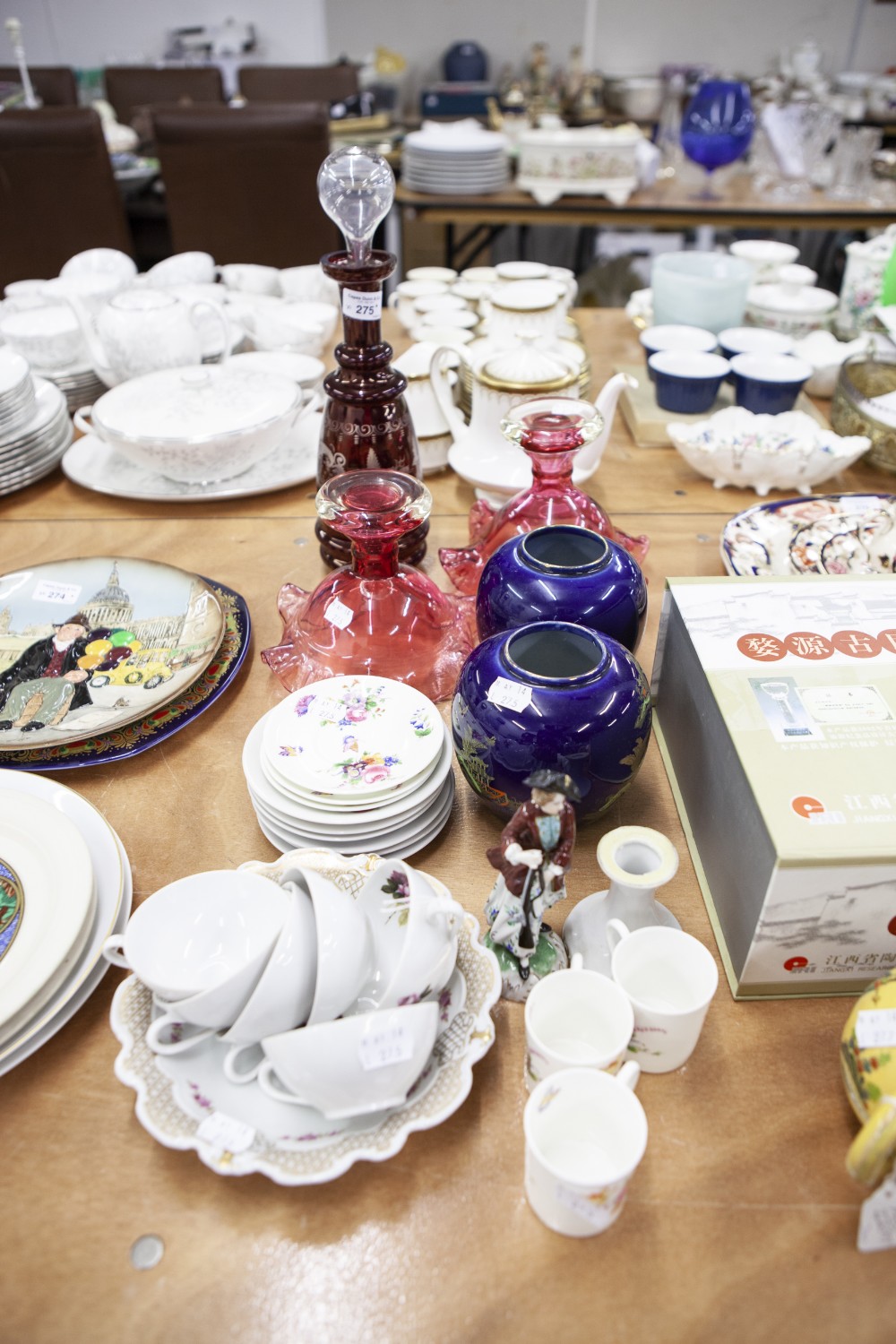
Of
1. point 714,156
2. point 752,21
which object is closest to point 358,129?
point 714,156

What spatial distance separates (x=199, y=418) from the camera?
1.22 metres

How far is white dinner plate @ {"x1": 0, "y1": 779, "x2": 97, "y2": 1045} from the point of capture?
2.04 feet

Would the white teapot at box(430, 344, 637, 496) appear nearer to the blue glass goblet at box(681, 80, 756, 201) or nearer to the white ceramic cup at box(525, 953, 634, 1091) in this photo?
the white ceramic cup at box(525, 953, 634, 1091)

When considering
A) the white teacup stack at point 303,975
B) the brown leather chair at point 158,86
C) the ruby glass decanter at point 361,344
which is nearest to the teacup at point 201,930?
the white teacup stack at point 303,975

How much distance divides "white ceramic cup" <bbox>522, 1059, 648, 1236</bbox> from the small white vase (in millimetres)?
110

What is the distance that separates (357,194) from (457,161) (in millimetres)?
2136

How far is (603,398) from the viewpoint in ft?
3.85

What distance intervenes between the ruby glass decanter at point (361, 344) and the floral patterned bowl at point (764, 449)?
0.46 metres

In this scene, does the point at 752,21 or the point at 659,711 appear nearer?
the point at 659,711

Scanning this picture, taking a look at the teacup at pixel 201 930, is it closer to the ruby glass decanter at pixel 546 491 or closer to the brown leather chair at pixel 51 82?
the ruby glass decanter at pixel 546 491

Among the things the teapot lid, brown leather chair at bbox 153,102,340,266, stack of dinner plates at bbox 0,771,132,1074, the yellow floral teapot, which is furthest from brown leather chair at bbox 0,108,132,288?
the yellow floral teapot

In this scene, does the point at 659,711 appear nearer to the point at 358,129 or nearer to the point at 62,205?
the point at 62,205

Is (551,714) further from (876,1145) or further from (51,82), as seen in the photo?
(51,82)

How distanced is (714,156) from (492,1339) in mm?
2937
